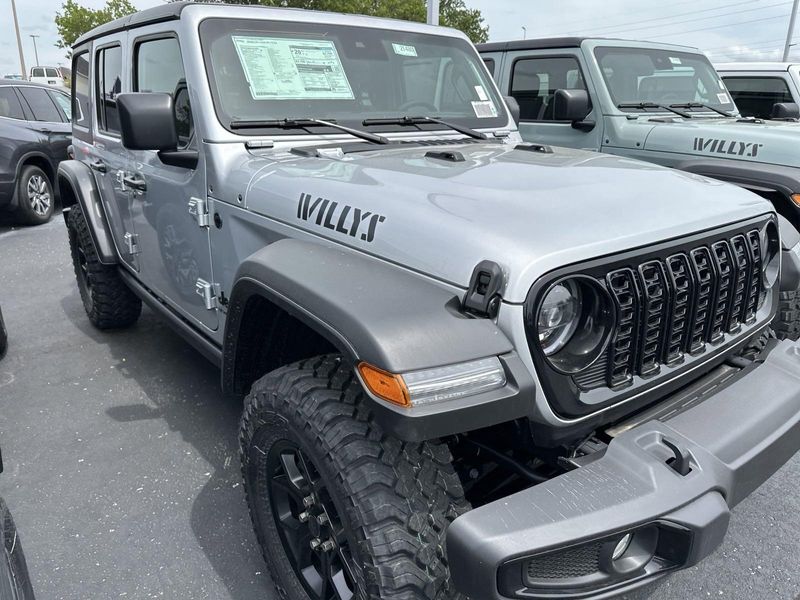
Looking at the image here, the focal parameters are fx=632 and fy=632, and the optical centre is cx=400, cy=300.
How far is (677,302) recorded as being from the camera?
67.7 inches

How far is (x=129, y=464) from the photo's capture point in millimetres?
2893

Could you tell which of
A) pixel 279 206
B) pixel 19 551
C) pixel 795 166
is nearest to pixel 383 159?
pixel 279 206

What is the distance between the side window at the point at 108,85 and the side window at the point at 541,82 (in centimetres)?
346

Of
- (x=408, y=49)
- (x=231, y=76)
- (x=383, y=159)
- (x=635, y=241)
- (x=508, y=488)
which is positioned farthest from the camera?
(x=408, y=49)

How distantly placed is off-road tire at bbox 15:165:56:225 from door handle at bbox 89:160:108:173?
452 cm

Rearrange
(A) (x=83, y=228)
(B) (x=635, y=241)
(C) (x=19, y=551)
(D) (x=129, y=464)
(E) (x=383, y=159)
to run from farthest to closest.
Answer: (A) (x=83, y=228)
(D) (x=129, y=464)
(E) (x=383, y=159)
(B) (x=635, y=241)
(C) (x=19, y=551)

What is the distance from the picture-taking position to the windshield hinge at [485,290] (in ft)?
4.90

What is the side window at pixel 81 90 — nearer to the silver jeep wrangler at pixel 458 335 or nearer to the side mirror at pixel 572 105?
the silver jeep wrangler at pixel 458 335

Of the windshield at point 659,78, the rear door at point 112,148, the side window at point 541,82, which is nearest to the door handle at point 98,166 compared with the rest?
the rear door at point 112,148

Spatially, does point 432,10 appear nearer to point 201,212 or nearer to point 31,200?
point 31,200

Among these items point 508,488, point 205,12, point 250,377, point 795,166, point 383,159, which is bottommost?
point 508,488

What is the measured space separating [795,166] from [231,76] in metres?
3.61

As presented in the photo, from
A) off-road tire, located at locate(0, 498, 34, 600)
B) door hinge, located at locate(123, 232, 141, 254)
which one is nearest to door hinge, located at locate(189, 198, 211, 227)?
door hinge, located at locate(123, 232, 141, 254)

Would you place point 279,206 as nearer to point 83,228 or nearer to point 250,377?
point 250,377
